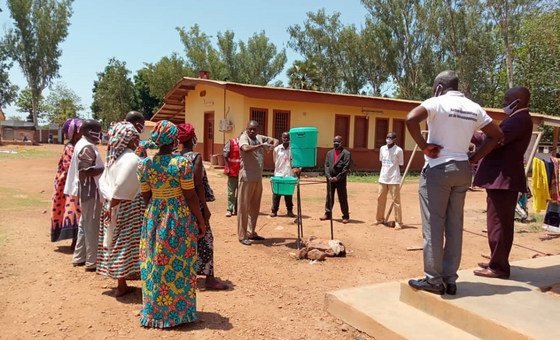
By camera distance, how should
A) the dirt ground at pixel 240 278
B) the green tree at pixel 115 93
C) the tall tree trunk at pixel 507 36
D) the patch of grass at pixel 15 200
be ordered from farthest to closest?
the green tree at pixel 115 93 < the tall tree trunk at pixel 507 36 < the patch of grass at pixel 15 200 < the dirt ground at pixel 240 278

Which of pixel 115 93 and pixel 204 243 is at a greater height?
pixel 115 93

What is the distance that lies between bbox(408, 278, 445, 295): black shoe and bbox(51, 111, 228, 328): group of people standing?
1763 millimetres

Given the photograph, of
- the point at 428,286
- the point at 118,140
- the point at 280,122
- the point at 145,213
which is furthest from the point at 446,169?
the point at 280,122

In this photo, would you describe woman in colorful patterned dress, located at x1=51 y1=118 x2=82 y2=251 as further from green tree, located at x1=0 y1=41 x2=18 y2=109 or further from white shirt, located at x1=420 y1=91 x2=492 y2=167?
green tree, located at x1=0 y1=41 x2=18 y2=109

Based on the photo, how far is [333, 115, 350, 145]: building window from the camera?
60.6ft

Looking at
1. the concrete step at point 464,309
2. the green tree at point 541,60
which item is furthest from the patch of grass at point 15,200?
the green tree at point 541,60

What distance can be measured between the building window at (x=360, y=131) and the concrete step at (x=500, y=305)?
15.1m

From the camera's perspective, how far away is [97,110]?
51.6 metres

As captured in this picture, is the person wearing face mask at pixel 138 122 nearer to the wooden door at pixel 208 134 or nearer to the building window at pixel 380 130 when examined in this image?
the wooden door at pixel 208 134

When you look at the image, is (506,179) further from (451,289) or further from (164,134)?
(164,134)

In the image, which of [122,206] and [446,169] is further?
[122,206]

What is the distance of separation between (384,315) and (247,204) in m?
3.34

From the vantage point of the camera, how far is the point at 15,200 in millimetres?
10023

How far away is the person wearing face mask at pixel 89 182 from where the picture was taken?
16.2 ft
